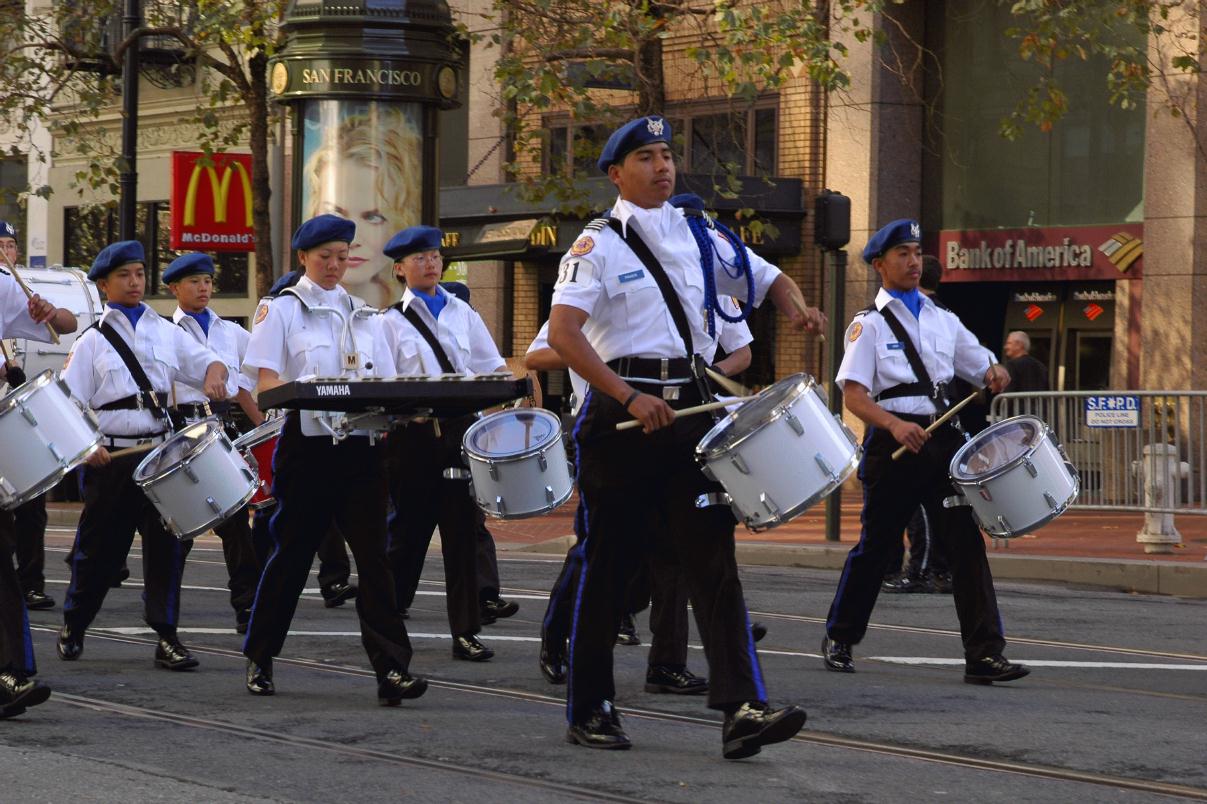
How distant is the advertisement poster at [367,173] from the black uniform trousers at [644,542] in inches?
399

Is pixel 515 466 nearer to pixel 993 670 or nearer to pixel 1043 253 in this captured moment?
pixel 993 670

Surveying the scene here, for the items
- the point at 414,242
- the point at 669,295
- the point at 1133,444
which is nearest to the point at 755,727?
the point at 669,295

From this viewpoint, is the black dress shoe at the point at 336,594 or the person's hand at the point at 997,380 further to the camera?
the black dress shoe at the point at 336,594

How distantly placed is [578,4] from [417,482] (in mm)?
9455

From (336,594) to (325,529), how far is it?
371 centimetres

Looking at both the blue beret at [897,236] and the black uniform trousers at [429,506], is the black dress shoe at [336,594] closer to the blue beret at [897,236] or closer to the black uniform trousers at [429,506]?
the black uniform trousers at [429,506]

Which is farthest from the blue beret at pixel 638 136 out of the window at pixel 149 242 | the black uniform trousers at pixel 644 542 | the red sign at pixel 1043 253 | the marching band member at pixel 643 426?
the window at pixel 149 242

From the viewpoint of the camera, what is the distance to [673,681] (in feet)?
27.2

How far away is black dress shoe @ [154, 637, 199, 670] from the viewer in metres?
8.96

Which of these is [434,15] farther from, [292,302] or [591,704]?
[591,704]

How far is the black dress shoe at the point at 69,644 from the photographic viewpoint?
926 centimetres

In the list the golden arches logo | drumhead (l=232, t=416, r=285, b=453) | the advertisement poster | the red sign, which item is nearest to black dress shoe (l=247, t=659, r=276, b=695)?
drumhead (l=232, t=416, r=285, b=453)

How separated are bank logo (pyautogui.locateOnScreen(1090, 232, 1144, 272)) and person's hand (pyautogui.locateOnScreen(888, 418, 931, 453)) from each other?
1320cm

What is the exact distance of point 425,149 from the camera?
17000mm
